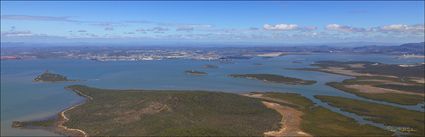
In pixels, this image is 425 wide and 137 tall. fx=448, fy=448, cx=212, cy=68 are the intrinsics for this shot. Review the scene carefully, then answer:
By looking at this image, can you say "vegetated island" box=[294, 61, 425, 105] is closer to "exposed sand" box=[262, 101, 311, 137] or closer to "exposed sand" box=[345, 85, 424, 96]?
"exposed sand" box=[345, 85, 424, 96]

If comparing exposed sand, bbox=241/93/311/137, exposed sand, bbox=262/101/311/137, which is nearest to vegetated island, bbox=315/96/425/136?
exposed sand, bbox=241/93/311/137

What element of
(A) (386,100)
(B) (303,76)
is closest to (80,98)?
(A) (386,100)

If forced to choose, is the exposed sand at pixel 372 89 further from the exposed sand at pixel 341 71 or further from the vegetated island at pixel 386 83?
the exposed sand at pixel 341 71

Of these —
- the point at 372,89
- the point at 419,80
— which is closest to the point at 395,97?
the point at 372,89

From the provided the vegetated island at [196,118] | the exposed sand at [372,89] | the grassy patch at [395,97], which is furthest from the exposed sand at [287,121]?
the exposed sand at [372,89]

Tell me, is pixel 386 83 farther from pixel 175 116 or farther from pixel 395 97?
Answer: pixel 175 116

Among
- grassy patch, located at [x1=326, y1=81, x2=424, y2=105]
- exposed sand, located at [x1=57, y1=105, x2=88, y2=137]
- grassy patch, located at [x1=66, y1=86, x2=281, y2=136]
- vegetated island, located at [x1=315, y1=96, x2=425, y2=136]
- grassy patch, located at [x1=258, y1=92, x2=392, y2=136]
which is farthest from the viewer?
grassy patch, located at [x1=326, y1=81, x2=424, y2=105]
